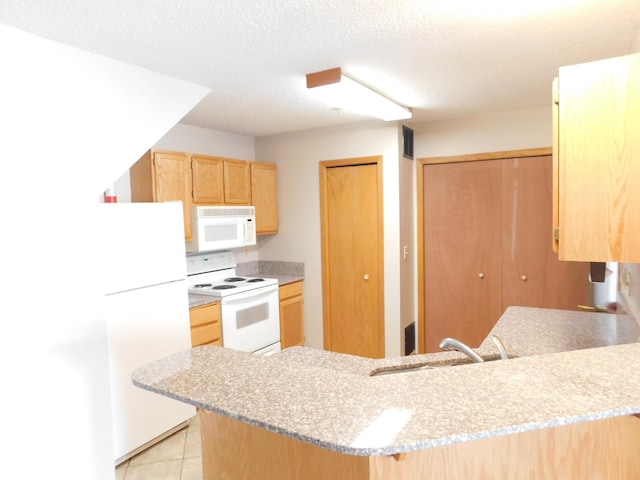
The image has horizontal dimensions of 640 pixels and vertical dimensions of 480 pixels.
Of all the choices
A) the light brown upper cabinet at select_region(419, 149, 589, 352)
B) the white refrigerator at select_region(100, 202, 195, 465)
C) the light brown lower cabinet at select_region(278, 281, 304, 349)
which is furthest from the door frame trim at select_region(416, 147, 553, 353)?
the white refrigerator at select_region(100, 202, 195, 465)

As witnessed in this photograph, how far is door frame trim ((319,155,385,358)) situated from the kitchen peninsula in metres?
2.50

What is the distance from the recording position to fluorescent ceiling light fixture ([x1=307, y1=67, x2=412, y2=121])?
2379 millimetres

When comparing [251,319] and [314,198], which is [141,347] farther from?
[314,198]

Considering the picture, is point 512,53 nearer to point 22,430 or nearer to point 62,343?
point 62,343

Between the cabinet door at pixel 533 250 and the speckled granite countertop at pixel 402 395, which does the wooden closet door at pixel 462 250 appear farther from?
the speckled granite countertop at pixel 402 395

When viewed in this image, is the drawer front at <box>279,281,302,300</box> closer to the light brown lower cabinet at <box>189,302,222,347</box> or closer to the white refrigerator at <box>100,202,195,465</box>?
the light brown lower cabinet at <box>189,302,222,347</box>

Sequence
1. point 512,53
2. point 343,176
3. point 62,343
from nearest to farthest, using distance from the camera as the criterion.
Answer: point 62,343
point 512,53
point 343,176

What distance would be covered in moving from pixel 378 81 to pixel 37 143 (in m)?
1.88

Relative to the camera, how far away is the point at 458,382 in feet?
3.58

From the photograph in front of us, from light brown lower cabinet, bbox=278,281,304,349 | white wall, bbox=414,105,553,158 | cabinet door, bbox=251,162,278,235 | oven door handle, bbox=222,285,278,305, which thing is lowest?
light brown lower cabinet, bbox=278,281,304,349

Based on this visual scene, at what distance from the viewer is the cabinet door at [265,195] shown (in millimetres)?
4050

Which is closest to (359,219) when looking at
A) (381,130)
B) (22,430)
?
(381,130)

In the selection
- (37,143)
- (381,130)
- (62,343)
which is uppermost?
(381,130)

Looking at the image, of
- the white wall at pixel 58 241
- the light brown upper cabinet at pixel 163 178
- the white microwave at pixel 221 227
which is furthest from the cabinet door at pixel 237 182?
the white wall at pixel 58 241
